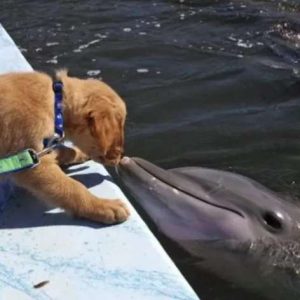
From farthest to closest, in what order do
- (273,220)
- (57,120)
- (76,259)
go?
(273,220) < (57,120) < (76,259)

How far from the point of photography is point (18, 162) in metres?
3.20

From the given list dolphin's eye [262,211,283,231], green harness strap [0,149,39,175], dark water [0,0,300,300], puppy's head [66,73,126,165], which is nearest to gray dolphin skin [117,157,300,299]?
dolphin's eye [262,211,283,231]

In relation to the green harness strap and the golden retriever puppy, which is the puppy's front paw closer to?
the golden retriever puppy

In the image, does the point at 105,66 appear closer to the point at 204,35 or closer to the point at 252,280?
the point at 204,35

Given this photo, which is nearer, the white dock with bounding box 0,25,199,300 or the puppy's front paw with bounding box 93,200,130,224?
the white dock with bounding box 0,25,199,300

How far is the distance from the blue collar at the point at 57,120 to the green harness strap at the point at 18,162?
0.11 meters

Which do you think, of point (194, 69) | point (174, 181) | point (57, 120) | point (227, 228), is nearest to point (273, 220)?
point (227, 228)

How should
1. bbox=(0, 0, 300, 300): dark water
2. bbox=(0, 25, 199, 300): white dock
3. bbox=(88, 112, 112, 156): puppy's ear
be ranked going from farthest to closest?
bbox=(0, 0, 300, 300): dark water
bbox=(88, 112, 112, 156): puppy's ear
bbox=(0, 25, 199, 300): white dock

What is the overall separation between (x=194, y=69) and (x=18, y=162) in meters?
5.05

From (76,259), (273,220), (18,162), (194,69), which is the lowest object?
(194,69)

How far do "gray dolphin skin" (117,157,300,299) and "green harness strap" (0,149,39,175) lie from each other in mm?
1013

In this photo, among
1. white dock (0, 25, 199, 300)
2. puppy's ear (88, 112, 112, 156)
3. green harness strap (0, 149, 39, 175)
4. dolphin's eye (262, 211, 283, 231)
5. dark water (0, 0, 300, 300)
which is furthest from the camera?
dark water (0, 0, 300, 300)

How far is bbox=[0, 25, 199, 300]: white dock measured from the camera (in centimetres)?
281

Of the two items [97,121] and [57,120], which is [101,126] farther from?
[57,120]
